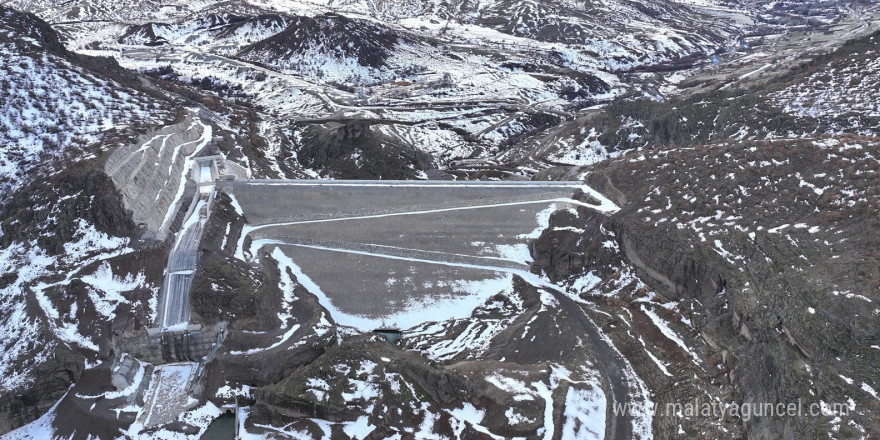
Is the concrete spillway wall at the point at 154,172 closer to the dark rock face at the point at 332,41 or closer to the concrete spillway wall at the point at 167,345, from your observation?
the concrete spillway wall at the point at 167,345

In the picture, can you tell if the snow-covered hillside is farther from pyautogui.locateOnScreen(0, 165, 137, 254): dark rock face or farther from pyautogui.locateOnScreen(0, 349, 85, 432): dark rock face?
pyautogui.locateOnScreen(0, 349, 85, 432): dark rock face

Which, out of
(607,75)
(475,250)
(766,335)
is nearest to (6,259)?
(475,250)

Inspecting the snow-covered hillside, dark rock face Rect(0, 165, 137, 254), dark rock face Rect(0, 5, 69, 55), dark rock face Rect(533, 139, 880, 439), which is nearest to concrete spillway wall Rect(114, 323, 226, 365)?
dark rock face Rect(0, 165, 137, 254)

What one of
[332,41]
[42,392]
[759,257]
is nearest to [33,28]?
[42,392]

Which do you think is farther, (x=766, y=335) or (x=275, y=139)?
(x=275, y=139)

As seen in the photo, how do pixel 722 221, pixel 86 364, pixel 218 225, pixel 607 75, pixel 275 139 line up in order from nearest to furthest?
pixel 86 364, pixel 722 221, pixel 218 225, pixel 275 139, pixel 607 75

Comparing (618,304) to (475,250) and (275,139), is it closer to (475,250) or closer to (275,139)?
(475,250)
